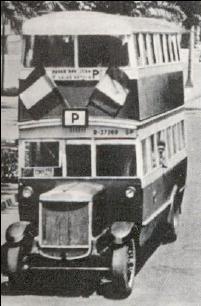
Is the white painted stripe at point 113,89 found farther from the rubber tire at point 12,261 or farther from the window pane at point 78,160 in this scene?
the rubber tire at point 12,261

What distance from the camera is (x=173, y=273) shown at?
5.34m

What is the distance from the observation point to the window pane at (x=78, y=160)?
481 centimetres

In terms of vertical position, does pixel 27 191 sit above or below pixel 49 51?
below

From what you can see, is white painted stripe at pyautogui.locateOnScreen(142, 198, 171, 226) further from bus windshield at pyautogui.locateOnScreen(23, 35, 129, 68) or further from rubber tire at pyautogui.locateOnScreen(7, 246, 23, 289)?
bus windshield at pyautogui.locateOnScreen(23, 35, 129, 68)

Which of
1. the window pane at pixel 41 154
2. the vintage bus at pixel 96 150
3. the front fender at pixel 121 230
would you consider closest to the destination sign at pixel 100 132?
the vintage bus at pixel 96 150

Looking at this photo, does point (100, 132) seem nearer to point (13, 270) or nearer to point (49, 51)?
point (49, 51)

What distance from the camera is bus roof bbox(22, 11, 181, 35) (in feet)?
14.7

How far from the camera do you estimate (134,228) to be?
5.00 metres

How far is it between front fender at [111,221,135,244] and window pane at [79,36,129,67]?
2.65 ft

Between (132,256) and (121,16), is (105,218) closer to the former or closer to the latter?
(132,256)

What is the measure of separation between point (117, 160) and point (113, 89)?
1.59 ft

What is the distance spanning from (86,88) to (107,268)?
926mm

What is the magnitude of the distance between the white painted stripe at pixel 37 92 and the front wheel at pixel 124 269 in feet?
3.05

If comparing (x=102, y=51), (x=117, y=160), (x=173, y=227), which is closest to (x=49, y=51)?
(x=102, y=51)
